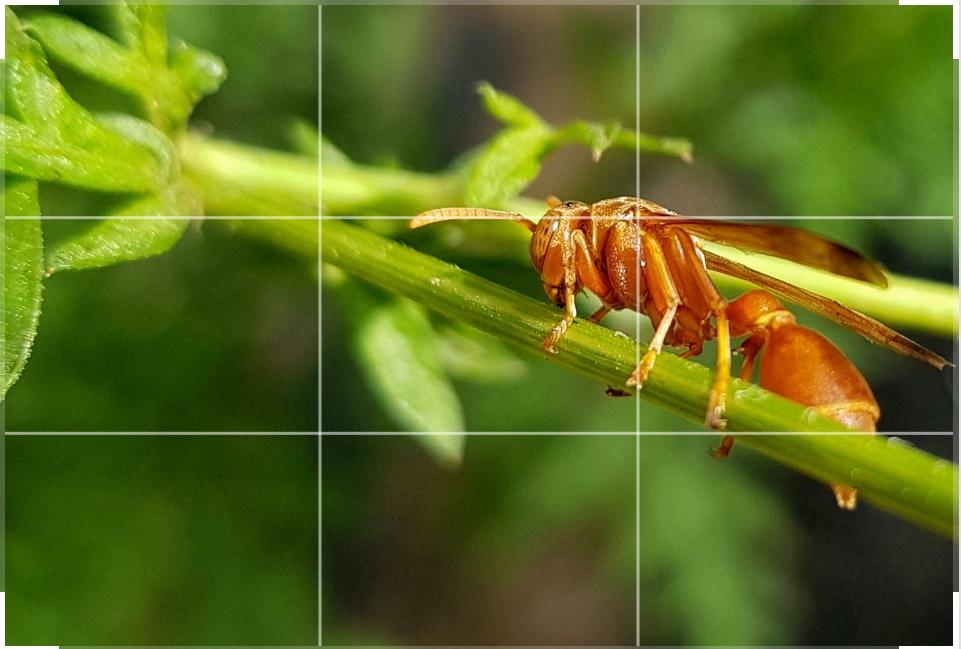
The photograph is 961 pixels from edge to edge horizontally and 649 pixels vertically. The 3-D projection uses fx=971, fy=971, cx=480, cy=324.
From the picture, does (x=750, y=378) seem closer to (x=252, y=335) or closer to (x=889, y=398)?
(x=889, y=398)

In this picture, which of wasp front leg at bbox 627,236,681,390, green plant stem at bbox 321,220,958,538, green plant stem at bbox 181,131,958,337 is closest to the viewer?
green plant stem at bbox 321,220,958,538

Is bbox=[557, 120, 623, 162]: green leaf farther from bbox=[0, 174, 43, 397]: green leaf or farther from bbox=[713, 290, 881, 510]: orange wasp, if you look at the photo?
bbox=[0, 174, 43, 397]: green leaf

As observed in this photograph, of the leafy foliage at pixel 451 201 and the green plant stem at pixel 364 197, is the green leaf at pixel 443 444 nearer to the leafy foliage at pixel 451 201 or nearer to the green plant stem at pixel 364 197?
the leafy foliage at pixel 451 201

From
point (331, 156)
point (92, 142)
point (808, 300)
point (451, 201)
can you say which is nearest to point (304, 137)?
point (331, 156)
